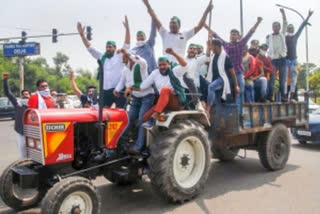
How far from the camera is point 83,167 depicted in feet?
16.0

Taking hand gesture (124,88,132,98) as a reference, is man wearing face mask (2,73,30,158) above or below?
below

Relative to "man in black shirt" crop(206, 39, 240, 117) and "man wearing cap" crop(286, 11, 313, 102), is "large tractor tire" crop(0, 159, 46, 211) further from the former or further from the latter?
"man wearing cap" crop(286, 11, 313, 102)

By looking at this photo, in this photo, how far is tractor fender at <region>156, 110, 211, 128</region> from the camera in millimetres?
4964

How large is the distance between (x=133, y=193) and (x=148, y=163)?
1155mm

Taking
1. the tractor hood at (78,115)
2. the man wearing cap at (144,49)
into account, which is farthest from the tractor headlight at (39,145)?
the man wearing cap at (144,49)

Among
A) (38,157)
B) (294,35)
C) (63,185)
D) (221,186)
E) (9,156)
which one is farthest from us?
(9,156)

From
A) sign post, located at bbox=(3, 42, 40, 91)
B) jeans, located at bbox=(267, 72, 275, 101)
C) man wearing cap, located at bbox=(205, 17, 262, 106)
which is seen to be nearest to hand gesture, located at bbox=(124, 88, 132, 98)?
man wearing cap, located at bbox=(205, 17, 262, 106)

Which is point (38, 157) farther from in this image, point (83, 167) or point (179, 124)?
point (179, 124)

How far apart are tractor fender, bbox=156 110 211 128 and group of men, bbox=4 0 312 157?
110mm

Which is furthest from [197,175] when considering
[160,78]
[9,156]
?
[9,156]

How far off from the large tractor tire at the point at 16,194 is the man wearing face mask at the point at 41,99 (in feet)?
4.74

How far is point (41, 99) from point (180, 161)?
263cm

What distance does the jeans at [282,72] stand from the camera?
7984 mm

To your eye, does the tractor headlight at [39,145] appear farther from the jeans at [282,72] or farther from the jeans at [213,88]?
the jeans at [282,72]
